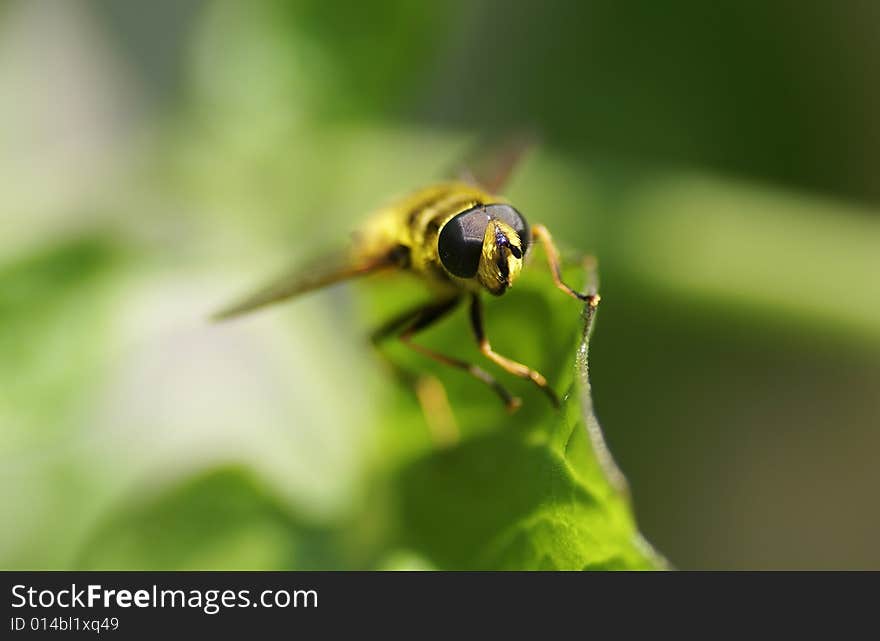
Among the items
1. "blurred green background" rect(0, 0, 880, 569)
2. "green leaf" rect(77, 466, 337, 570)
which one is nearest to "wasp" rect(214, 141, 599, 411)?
"blurred green background" rect(0, 0, 880, 569)

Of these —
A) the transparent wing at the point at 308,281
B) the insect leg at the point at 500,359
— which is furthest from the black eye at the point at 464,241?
the transparent wing at the point at 308,281

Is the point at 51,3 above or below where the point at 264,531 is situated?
above

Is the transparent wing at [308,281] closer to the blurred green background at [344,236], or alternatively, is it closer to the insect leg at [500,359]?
the insect leg at [500,359]

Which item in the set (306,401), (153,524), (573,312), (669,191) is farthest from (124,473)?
(669,191)

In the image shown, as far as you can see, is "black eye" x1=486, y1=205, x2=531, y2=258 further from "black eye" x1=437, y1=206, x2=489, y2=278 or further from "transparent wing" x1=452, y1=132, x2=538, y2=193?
"transparent wing" x1=452, y1=132, x2=538, y2=193

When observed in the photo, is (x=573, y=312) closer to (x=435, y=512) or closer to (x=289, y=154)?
(x=435, y=512)

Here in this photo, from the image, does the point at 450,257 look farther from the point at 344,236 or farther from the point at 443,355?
the point at 344,236
